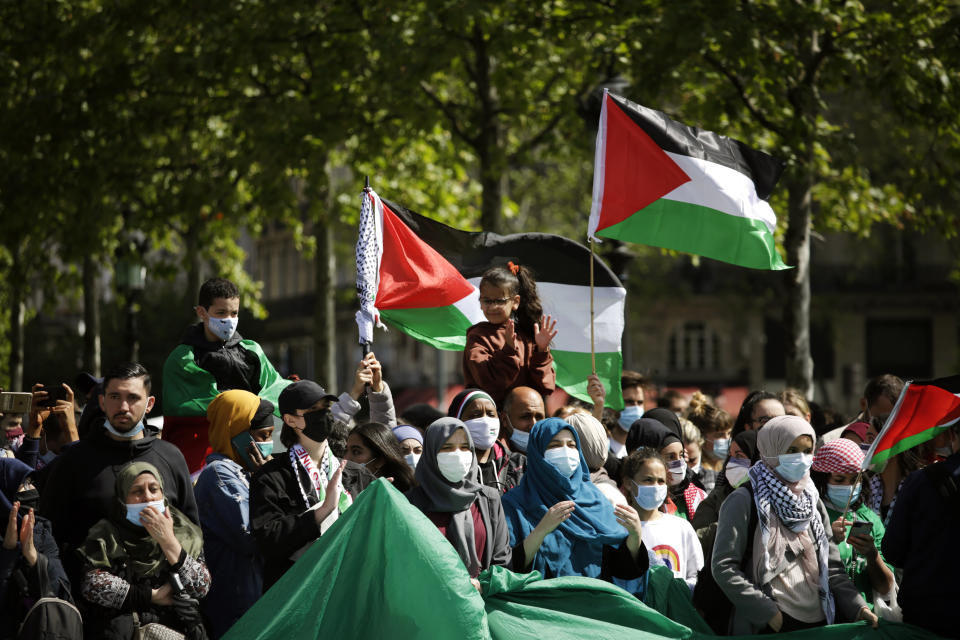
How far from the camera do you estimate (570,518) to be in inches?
259

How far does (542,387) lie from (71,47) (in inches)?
412

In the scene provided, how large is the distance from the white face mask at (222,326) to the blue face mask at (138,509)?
6.57ft

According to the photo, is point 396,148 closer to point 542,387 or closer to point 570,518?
point 542,387

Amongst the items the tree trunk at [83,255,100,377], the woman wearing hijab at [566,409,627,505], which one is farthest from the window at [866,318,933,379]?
the woman wearing hijab at [566,409,627,505]

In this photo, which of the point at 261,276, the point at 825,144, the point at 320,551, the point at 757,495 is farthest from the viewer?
Answer: the point at 261,276

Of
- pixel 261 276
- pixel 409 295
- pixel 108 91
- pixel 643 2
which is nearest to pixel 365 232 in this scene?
pixel 409 295

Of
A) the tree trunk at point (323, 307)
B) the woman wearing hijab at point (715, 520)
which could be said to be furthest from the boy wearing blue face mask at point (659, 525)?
the tree trunk at point (323, 307)

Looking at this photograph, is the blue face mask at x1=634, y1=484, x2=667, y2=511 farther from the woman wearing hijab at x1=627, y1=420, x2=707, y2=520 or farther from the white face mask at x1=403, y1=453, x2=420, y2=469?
the white face mask at x1=403, y1=453, x2=420, y2=469

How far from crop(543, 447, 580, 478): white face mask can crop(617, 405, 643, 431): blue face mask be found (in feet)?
10.4

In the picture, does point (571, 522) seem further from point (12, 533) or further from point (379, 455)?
point (12, 533)

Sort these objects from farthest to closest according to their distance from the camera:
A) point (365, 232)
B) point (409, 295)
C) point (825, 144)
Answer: point (825, 144), point (409, 295), point (365, 232)

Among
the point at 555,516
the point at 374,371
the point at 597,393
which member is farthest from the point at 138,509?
the point at 597,393

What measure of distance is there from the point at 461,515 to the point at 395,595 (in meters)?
0.73

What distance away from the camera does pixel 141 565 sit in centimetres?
582
